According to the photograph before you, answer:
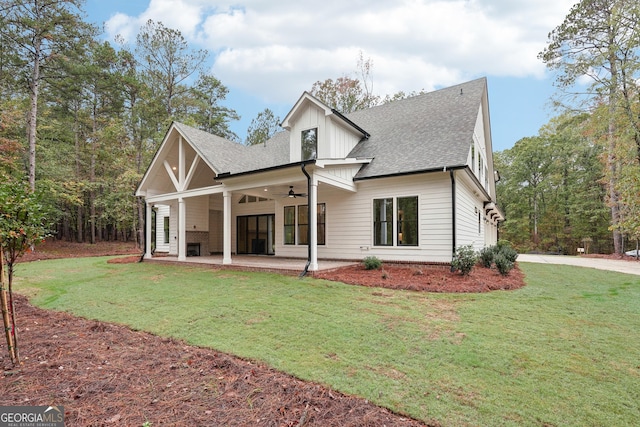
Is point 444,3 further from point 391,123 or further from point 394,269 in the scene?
point 394,269

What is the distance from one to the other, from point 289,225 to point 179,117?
16.4m

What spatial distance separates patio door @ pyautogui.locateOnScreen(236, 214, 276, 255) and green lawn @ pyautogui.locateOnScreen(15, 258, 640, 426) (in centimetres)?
642

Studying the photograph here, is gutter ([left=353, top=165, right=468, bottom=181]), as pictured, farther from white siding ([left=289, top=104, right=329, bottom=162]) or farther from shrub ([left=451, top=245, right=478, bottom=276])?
shrub ([left=451, top=245, right=478, bottom=276])

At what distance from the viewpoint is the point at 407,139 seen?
1136 centimetres

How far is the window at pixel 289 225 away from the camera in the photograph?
1230 centimetres

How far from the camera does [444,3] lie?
38.8 ft

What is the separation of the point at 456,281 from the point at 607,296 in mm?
2908

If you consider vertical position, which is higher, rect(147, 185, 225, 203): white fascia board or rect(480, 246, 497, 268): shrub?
rect(147, 185, 225, 203): white fascia board

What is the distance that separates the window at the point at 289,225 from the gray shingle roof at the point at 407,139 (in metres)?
2.13

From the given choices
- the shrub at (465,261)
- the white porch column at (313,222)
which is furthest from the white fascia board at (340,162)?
the shrub at (465,261)

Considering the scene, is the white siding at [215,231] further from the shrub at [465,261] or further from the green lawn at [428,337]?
the shrub at [465,261]

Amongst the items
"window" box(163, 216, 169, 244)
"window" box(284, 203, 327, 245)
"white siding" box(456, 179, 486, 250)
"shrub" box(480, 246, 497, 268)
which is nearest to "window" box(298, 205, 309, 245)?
"window" box(284, 203, 327, 245)

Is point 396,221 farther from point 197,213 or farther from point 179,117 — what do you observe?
point 179,117

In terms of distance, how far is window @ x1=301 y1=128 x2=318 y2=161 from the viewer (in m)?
11.1
